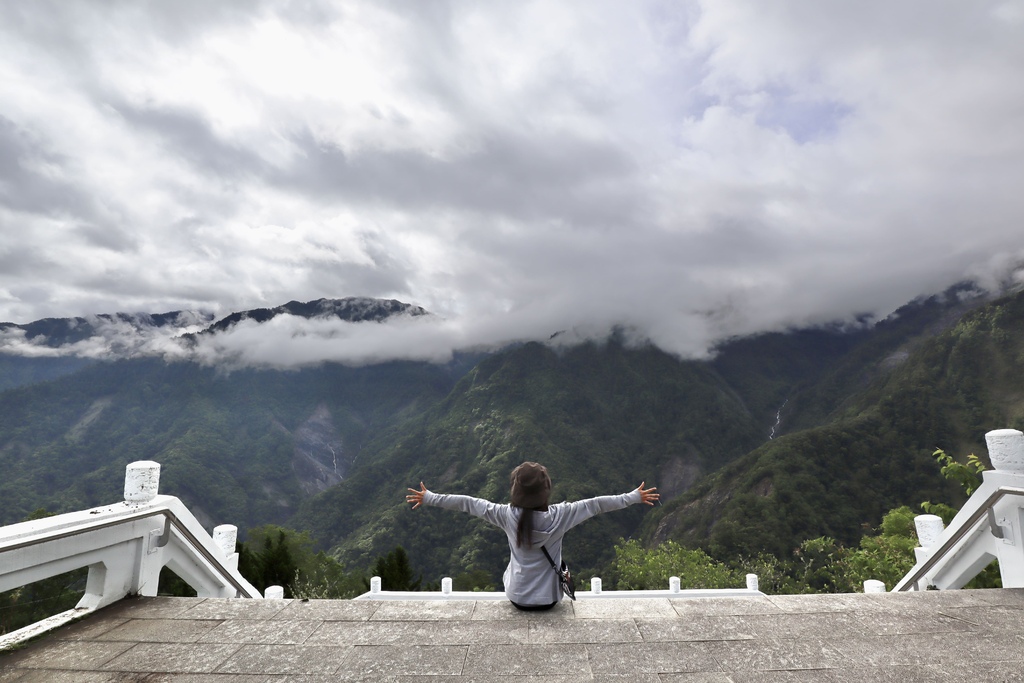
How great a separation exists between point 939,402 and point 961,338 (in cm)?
2099

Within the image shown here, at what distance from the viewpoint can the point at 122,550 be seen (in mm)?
4184

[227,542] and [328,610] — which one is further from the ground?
[227,542]

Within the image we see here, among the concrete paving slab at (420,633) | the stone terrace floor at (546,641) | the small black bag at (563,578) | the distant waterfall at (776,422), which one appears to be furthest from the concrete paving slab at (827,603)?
the distant waterfall at (776,422)

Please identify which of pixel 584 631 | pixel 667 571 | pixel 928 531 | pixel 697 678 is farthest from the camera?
pixel 667 571

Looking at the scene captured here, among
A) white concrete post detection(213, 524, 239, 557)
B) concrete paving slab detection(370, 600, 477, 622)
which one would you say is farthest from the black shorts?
white concrete post detection(213, 524, 239, 557)

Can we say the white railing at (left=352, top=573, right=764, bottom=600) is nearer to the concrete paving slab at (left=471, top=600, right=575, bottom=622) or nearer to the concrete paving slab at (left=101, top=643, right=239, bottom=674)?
the concrete paving slab at (left=471, top=600, right=575, bottom=622)

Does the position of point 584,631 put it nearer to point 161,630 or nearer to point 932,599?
point 932,599

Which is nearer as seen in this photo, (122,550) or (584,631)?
(584,631)

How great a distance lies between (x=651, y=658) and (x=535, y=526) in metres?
1.13

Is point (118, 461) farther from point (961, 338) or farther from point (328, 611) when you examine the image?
point (961, 338)

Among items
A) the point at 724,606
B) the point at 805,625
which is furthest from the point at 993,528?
the point at 724,606

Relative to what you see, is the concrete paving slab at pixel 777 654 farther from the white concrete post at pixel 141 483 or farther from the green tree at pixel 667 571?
the green tree at pixel 667 571

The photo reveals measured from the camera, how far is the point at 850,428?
293 feet

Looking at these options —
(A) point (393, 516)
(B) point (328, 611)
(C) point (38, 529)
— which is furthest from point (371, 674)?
(A) point (393, 516)
